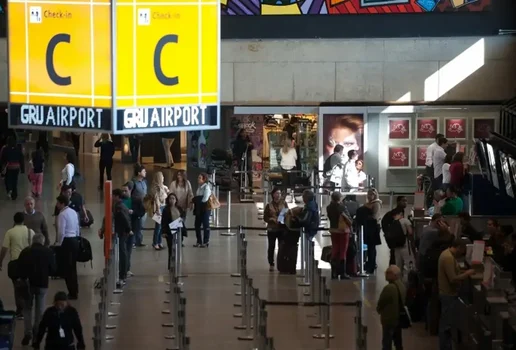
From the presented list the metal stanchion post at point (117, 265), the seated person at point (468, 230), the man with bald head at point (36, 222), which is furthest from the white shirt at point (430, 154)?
the man with bald head at point (36, 222)

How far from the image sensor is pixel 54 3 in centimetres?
1402

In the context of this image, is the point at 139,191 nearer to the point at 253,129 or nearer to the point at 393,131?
the point at 393,131

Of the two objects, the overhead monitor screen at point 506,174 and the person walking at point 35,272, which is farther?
the overhead monitor screen at point 506,174

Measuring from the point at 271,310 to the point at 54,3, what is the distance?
25.3ft

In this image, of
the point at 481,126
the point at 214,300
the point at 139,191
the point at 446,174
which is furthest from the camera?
the point at 481,126

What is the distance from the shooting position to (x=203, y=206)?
2509 centimetres

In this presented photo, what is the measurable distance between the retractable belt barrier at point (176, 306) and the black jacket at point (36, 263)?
1.73 metres

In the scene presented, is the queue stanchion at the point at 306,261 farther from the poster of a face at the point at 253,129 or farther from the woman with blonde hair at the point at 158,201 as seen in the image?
the poster of a face at the point at 253,129

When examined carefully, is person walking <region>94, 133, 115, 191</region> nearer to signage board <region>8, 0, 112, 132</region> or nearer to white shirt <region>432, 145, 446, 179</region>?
white shirt <region>432, 145, 446, 179</region>

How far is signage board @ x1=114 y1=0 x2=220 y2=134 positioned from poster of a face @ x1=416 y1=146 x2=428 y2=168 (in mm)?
18675

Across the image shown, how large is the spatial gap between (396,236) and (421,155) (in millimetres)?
12376

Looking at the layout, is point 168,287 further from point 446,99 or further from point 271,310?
point 446,99

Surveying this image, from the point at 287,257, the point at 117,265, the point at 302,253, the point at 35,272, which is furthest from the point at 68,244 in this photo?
the point at 287,257

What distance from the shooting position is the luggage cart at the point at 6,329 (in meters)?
16.4
